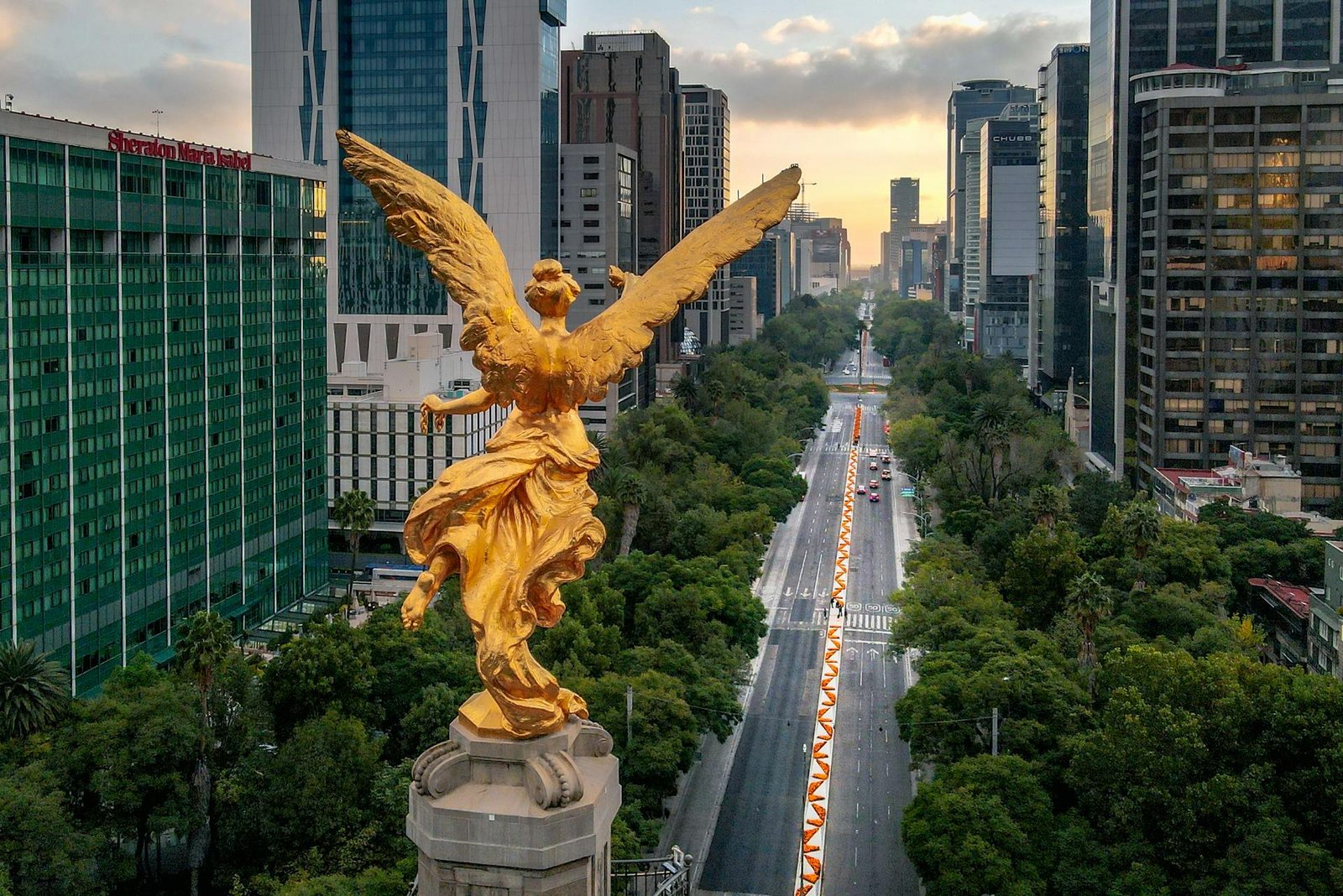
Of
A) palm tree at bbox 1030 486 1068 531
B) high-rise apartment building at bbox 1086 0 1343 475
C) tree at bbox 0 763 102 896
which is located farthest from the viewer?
high-rise apartment building at bbox 1086 0 1343 475

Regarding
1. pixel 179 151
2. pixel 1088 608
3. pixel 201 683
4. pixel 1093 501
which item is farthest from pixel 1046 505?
pixel 179 151

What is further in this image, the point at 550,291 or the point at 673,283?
the point at 673,283

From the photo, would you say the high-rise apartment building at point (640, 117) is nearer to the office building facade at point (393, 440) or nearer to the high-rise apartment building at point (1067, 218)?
the high-rise apartment building at point (1067, 218)

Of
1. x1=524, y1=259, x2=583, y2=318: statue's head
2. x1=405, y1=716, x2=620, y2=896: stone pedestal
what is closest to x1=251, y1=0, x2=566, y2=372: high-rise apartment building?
x1=524, y1=259, x2=583, y2=318: statue's head

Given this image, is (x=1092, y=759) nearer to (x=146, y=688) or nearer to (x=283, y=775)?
(x=283, y=775)

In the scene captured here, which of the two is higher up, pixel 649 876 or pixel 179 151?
pixel 179 151

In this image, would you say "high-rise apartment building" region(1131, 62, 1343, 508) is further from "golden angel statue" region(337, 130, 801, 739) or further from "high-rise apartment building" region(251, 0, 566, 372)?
"golden angel statue" region(337, 130, 801, 739)

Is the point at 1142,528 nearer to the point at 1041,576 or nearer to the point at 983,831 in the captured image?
the point at 1041,576
